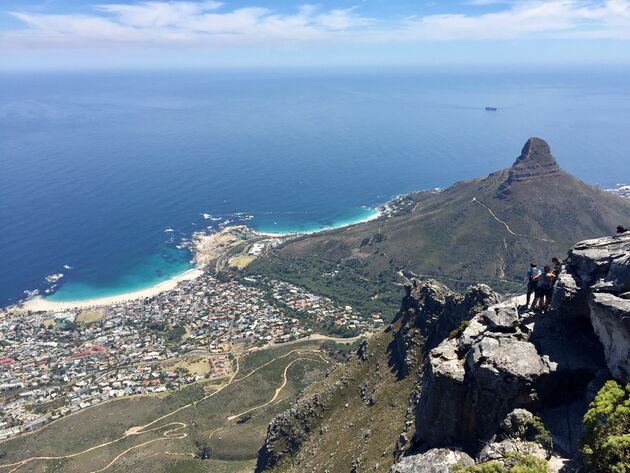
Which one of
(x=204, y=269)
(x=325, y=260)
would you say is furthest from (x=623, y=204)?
(x=204, y=269)

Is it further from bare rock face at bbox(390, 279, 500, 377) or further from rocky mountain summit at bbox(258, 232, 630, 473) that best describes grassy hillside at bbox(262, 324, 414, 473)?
rocky mountain summit at bbox(258, 232, 630, 473)

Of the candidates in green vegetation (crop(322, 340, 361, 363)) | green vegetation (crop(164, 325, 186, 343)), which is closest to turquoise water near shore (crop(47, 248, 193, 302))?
green vegetation (crop(164, 325, 186, 343))

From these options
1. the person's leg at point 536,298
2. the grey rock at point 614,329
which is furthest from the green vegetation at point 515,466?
the person's leg at point 536,298

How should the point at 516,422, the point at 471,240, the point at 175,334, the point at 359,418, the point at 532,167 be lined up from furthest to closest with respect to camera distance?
A: 1. the point at 532,167
2. the point at 471,240
3. the point at 175,334
4. the point at 359,418
5. the point at 516,422

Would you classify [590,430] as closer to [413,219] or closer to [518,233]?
[518,233]

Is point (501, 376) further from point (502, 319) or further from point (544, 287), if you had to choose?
point (544, 287)

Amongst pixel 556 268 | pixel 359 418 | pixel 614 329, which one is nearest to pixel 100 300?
pixel 359 418
